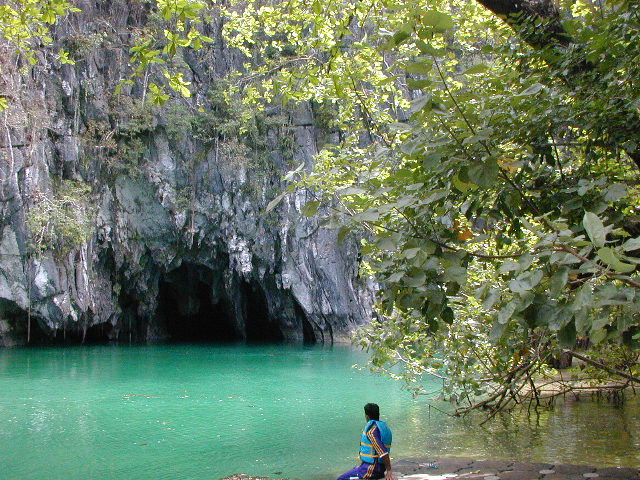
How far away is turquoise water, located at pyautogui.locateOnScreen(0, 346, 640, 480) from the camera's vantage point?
5.79 meters

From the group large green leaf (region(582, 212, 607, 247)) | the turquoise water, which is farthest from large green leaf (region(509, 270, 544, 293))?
the turquoise water

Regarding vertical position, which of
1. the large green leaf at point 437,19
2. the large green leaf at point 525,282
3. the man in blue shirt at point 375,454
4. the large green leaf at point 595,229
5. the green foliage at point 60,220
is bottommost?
the man in blue shirt at point 375,454

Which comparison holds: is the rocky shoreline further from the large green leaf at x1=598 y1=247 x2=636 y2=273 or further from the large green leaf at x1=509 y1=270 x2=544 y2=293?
the large green leaf at x1=598 y1=247 x2=636 y2=273

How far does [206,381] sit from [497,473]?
27.7ft

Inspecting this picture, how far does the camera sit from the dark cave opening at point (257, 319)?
76.2 feet

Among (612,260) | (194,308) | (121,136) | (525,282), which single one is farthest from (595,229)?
(194,308)

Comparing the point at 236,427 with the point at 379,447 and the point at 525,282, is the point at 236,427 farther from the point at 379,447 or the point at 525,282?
the point at 525,282

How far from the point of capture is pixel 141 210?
1958 cm

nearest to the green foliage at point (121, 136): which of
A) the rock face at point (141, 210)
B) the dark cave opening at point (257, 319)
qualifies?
the rock face at point (141, 210)

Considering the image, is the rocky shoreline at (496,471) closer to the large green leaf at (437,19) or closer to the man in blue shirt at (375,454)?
the man in blue shirt at (375,454)

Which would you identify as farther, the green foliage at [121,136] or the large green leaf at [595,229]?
the green foliage at [121,136]

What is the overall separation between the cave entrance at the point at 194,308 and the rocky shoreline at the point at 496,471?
17435 mm

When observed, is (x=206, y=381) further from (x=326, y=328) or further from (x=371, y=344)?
(x=326, y=328)

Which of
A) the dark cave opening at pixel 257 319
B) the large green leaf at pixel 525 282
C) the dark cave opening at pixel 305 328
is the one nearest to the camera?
the large green leaf at pixel 525 282
